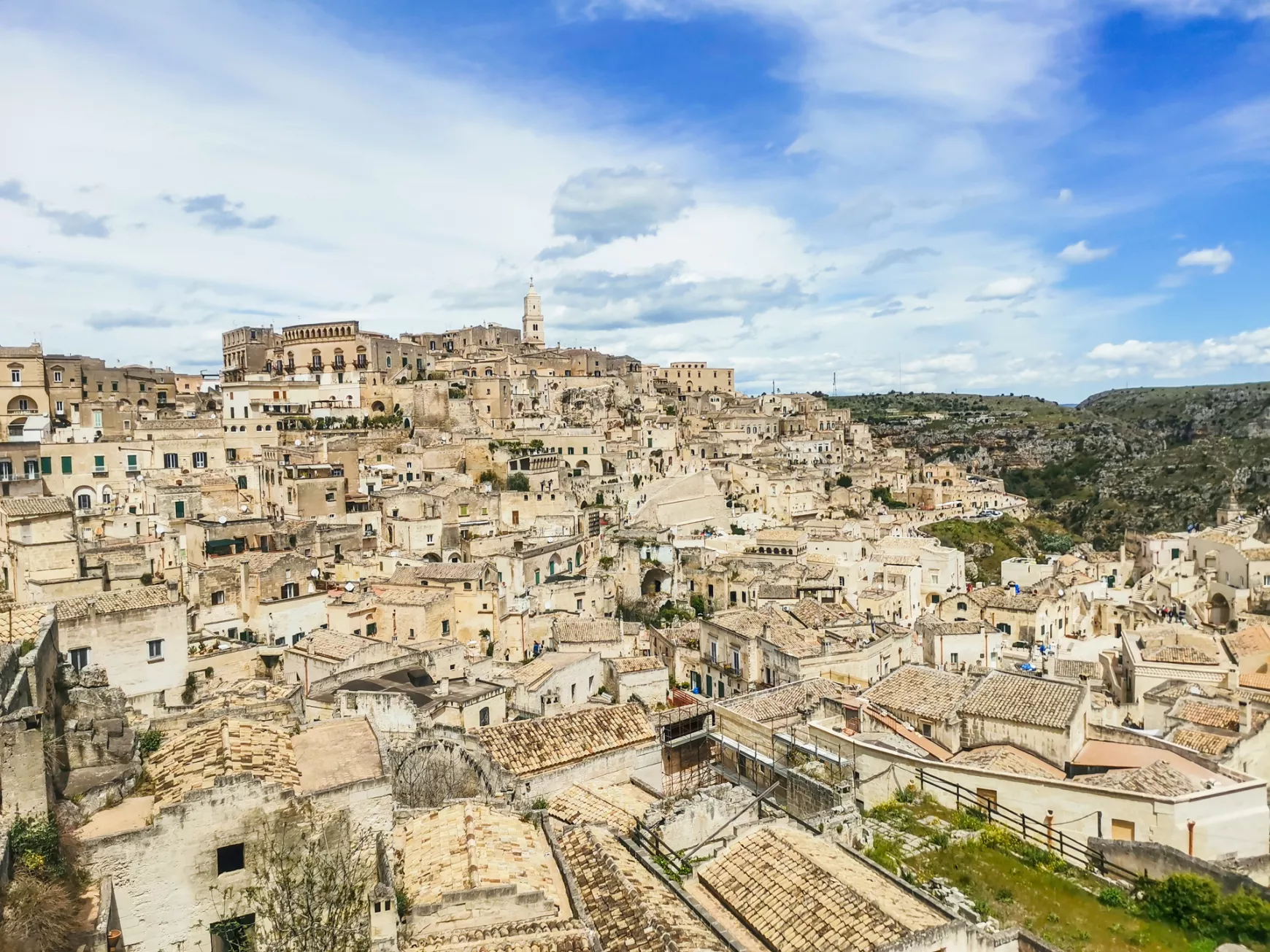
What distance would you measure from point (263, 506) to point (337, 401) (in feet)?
68.1

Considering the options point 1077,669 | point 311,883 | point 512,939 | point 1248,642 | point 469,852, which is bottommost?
point 1248,642

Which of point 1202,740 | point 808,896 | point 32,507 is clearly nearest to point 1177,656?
point 1202,740

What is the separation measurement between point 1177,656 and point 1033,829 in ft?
61.3

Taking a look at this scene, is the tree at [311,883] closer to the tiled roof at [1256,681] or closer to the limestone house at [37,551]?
the limestone house at [37,551]

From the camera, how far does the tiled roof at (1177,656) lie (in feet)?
91.2

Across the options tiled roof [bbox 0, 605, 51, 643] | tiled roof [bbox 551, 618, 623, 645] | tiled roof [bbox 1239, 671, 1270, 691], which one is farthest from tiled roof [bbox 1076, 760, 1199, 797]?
tiled roof [bbox 0, 605, 51, 643]

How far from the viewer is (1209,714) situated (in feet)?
73.2

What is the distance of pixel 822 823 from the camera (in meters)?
12.5

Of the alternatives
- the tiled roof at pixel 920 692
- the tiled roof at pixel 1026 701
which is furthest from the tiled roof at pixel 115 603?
the tiled roof at pixel 1026 701

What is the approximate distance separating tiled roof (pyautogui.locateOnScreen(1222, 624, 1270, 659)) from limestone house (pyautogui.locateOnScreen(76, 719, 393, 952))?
32.7 m

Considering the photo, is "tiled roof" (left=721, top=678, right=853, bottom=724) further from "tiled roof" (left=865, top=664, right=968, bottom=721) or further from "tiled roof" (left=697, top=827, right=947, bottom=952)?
"tiled roof" (left=697, top=827, right=947, bottom=952)

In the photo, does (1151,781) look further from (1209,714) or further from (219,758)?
(219,758)

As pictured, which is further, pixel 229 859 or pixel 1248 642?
pixel 1248 642

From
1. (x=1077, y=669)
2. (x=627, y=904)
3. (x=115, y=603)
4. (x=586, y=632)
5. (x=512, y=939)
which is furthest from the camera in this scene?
(x=586, y=632)
